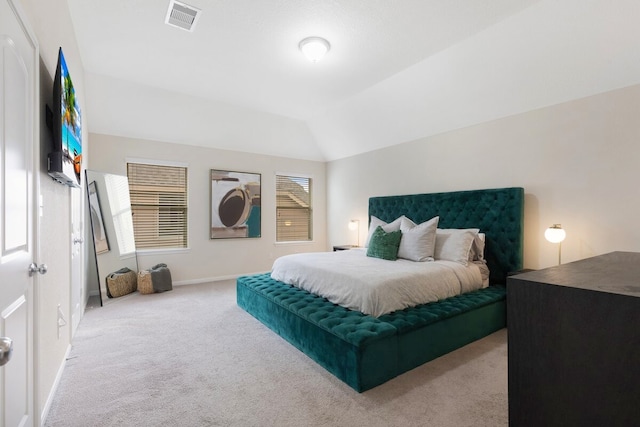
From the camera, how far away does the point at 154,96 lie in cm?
429

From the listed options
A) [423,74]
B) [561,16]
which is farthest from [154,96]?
[561,16]

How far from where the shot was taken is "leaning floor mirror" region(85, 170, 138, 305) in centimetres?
418

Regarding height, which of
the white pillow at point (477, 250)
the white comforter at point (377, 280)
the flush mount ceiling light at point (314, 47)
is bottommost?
the white comforter at point (377, 280)

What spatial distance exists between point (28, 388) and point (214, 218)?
4000 millimetres

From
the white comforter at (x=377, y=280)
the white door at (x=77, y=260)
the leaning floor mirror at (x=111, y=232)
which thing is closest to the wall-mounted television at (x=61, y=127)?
the white door at (x=77, y=260)

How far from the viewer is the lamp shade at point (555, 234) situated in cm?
306

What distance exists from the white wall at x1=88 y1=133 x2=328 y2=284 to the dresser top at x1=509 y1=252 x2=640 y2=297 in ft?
16.8

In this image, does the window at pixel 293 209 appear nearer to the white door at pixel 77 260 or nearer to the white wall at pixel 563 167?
the white wall at pixel 563 167

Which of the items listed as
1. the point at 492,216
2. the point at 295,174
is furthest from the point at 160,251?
the point at 492,216

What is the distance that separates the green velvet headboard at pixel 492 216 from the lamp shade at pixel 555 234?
39 centimetres

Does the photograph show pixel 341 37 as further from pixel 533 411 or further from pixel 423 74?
pixel 533 411

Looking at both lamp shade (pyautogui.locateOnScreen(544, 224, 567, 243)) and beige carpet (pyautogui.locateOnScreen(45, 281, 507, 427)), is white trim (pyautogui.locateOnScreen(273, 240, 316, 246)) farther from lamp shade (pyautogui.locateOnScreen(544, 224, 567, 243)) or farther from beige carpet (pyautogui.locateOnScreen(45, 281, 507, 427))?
lamp shade (pyautogui.locateOnScreen(544, 224, 567, 243))

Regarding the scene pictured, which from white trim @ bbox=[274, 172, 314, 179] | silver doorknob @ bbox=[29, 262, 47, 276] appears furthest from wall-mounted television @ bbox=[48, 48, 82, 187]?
white trim @ bbox=[274, 172, 314, 179]

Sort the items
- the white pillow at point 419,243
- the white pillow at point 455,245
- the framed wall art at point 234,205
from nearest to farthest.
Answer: the white pillow at point 455,245, the white pillow at point 419,243, the framed wall art at point 234,205
